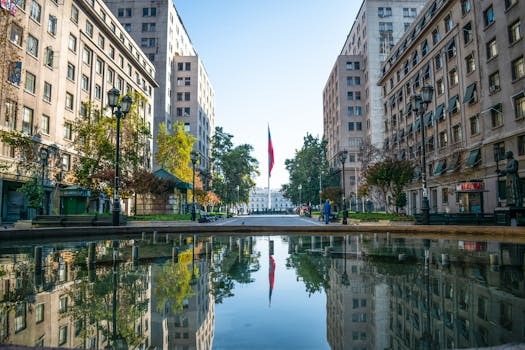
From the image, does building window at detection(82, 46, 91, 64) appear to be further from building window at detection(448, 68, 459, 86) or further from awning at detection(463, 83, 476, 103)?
building window at detection(448, 68, 459, 86)

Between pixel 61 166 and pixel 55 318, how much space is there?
3294 centimetres

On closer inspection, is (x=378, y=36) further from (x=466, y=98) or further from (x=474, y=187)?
(x=474, y=187)

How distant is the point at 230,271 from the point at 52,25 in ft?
111

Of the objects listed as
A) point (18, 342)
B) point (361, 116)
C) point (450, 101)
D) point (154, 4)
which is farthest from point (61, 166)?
point (361, 116)

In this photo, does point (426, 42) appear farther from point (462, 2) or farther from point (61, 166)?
point (61, 166)

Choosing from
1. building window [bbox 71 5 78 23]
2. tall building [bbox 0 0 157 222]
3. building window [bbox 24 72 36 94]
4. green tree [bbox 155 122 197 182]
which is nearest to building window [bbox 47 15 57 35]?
tall building [bbox 0 0 157 222]

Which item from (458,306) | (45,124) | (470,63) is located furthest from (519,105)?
(45,124)

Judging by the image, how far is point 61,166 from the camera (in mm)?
32281

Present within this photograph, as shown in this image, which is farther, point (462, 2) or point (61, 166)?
point (462, 2)

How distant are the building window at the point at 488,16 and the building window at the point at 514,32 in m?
2.51

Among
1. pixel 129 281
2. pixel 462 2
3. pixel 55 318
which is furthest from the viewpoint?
pixel 462 2

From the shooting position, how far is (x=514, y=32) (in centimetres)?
2686

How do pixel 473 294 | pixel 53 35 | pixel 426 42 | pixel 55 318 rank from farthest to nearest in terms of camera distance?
pixel 426 42 → pixel 53 35 → pixel 473 294 → pixel 55 318

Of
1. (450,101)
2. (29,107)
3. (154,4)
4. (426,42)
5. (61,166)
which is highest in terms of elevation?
(154,4)
